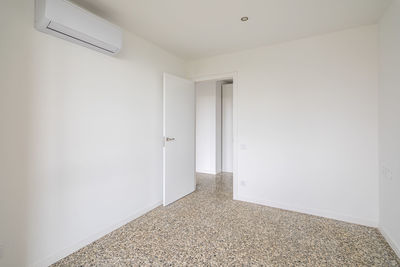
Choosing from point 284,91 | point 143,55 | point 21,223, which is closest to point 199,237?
point 21,223

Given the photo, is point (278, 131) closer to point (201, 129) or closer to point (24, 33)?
point (201, 129)

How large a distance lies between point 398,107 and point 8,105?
3451 mm

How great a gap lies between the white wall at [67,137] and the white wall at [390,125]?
289cm

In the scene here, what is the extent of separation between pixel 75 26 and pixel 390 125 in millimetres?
3281

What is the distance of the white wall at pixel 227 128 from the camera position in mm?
5234

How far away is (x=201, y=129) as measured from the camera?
518 cm

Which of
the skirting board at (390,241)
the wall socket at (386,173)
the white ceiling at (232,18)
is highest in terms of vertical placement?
the white ceiling at (232,18)

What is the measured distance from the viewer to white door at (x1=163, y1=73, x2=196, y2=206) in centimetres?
301

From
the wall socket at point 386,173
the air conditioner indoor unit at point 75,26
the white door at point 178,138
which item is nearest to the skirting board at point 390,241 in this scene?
the wall socket at point 386,173

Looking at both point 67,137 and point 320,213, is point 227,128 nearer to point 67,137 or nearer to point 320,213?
point 320,213

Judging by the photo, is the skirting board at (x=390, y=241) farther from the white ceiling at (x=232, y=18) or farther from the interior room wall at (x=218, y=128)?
the interior room wall at (x=218, y=128)

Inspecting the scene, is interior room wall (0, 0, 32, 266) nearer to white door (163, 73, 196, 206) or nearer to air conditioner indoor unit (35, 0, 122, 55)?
air conditioner indoor unit (35, 0, 122, 55)

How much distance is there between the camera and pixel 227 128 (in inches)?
209

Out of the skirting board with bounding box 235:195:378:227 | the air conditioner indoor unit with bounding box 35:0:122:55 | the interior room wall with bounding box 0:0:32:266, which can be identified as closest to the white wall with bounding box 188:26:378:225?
the skirting board with bounding box 235:195:378:227
